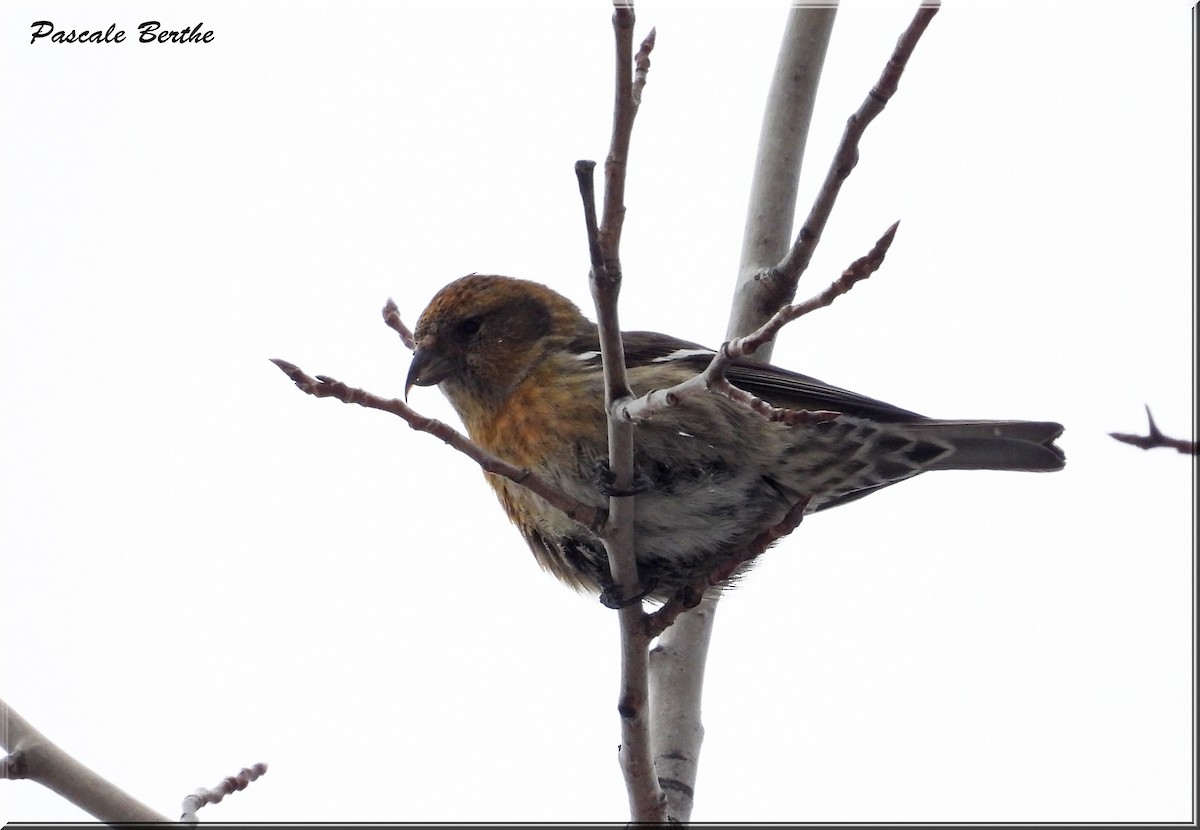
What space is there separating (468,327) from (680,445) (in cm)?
141

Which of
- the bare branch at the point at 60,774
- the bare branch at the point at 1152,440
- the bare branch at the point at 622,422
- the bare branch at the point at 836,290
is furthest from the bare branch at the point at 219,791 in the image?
the bare branch at the point at 1152,440

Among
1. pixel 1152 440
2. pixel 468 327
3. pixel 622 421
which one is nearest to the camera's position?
pixel 1152 440

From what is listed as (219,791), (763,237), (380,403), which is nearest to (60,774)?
(219,791)

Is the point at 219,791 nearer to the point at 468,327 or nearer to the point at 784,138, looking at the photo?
the point at 468,327

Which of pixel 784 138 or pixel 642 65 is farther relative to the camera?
pixel 784 138

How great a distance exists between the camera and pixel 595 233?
115 inches

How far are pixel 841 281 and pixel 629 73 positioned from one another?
69cm

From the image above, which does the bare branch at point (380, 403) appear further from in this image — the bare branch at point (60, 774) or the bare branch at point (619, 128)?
the bare branch at point (60, 774)

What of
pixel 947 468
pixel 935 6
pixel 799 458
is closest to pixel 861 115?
pixel 935 6

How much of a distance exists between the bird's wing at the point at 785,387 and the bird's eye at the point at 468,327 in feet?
2.33

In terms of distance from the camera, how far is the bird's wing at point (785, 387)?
4797 mm

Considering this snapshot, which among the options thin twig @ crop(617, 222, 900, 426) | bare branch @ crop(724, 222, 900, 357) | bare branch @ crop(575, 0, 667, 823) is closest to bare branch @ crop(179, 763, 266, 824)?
Answer: bare branch @ crop(575, 0, 667, 823)

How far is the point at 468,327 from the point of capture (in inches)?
218

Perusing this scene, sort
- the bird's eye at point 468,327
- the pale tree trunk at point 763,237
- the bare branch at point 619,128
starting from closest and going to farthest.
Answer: the bare branch at point 619,128 < the pale tree trunk at point 763,237 < the bird's eye at point 468,327
